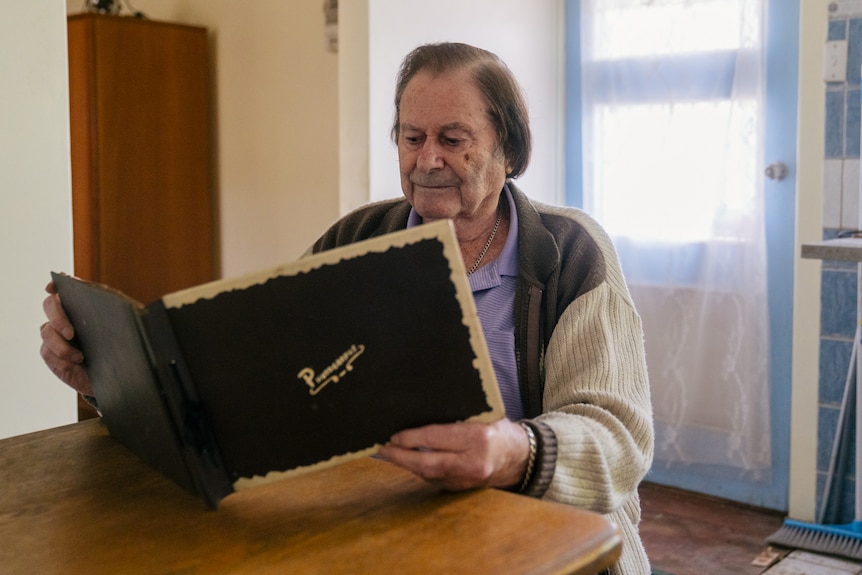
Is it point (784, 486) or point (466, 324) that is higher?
point (466, 324)

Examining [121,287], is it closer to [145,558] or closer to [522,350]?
[522,350]

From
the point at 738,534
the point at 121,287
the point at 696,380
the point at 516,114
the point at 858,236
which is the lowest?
the point at 738,534

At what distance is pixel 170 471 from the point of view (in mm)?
1062

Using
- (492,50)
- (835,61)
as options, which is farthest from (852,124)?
(492,50)

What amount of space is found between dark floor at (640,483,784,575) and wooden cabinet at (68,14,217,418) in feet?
6.79

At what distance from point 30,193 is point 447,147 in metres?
1.00

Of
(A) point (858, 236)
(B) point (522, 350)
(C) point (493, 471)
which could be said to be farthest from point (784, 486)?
(C) point (493, 471)

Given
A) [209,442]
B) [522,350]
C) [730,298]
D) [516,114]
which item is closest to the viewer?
[209,442]

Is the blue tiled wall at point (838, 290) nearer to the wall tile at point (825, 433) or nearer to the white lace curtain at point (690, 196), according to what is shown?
the wall tile at point (825, 433)

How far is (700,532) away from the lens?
3.00 meters

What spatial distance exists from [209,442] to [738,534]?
2368 millimetres

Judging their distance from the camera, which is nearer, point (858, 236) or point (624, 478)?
point (624, 478)

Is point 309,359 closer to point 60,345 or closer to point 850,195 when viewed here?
point 60,345

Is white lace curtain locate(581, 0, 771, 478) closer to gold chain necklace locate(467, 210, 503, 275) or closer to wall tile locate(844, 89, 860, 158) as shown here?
wall tile locate(844, 89, 860, 158)
